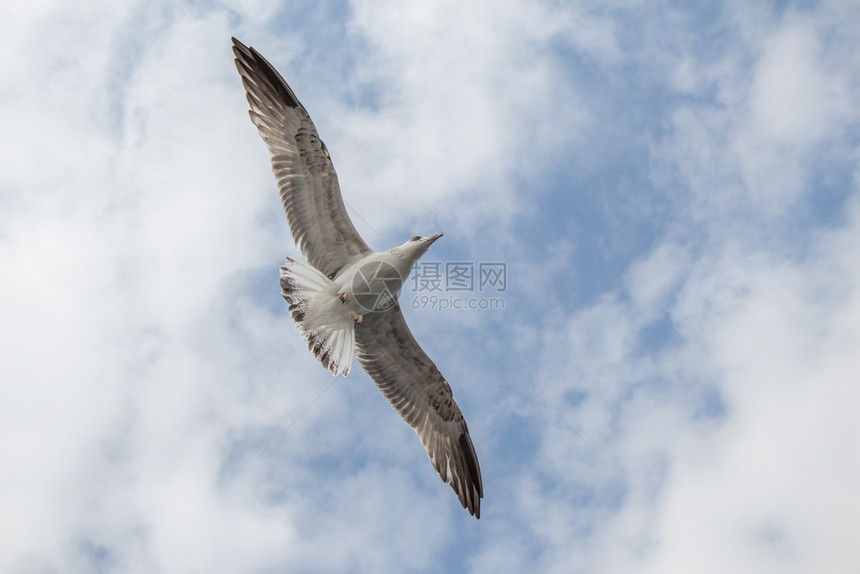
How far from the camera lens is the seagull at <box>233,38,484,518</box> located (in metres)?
12.0

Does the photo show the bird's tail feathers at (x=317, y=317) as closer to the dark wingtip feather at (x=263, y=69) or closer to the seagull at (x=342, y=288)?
the seagull at (x=342, y=288)

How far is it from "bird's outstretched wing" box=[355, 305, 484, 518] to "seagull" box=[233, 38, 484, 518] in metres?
0.02

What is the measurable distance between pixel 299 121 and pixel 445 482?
648 cm

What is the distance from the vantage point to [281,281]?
11781mm

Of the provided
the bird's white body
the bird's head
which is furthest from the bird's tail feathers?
the bird's head

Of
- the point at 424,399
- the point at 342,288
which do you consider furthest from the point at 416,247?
the point at 424,399

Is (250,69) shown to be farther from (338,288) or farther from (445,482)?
(445,482)

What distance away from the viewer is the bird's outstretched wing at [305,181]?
40.5 feet

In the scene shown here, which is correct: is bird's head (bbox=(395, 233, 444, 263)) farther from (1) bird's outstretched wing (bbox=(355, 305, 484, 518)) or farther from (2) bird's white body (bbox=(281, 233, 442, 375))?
(1) bird's outstretched wing (bbox=(355, 305, 484, 518))

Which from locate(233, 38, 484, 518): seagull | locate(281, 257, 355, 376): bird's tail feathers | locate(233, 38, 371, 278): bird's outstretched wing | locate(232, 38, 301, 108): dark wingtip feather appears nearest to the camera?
locate(281, 257, 355, 376): bird's tail feathers

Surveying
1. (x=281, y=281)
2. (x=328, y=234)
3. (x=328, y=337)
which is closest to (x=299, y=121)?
(x=328, y=234)

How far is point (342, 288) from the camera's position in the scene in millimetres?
12094

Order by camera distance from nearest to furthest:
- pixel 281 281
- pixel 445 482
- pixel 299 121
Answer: pixel 281 281 → pixel 299 121 → pixel 445 482

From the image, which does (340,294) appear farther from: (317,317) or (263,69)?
(263,69)
